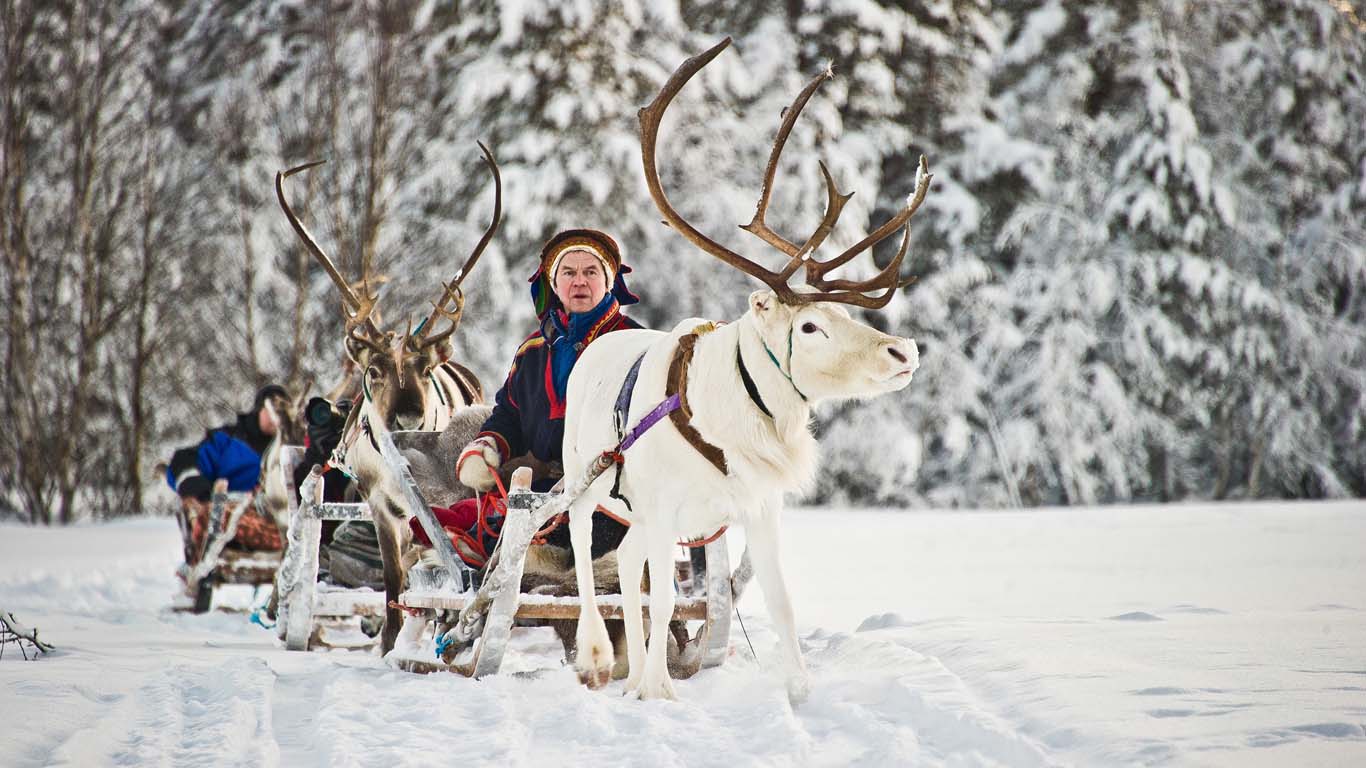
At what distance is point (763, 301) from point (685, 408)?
1.55 ft

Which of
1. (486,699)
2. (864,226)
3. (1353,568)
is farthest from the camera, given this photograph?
(864,226)

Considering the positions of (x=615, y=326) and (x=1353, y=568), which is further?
(x=1353, y=568)

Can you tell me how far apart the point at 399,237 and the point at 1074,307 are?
11428mm

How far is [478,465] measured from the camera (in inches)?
192

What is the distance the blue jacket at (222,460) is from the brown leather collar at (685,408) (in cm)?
626

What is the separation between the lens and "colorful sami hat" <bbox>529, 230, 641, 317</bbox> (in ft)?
17.0

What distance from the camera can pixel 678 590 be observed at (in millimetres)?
5250

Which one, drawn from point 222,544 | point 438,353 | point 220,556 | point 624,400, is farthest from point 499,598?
point 220,556

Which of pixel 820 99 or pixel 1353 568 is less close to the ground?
pixel 820 99

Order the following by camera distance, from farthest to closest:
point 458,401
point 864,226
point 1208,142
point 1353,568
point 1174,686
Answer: point 1208,142 < point 864,226 < point 1353,568 < point 458,401 < point 1174,686

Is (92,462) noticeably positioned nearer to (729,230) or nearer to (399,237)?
(399,237)

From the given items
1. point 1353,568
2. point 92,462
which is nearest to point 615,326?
point 1353,568

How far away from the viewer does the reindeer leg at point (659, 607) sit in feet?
13.0

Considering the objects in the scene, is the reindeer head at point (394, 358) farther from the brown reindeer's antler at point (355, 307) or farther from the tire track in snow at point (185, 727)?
the tire track in snow at point (185, 727)
